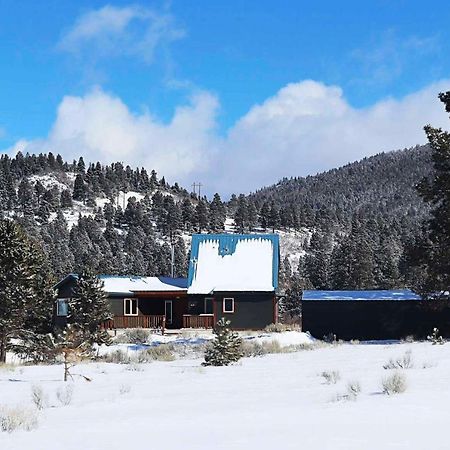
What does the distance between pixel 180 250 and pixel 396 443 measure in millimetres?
99094

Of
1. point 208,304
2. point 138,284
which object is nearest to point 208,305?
point 208,304

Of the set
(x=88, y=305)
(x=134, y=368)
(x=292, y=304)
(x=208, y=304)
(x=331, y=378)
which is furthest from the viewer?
(x=292, y=304)

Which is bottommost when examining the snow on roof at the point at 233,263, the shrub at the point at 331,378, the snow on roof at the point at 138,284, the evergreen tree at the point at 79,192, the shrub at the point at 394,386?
the shrub at the point at 331,378

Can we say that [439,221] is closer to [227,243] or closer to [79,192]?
[227,243]

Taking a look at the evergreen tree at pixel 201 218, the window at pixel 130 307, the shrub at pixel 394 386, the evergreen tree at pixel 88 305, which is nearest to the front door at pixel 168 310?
the window at pixel 130 307

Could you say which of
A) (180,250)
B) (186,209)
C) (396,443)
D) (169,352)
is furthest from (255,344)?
(186,209)

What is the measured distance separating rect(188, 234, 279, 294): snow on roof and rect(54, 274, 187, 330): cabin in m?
1.87

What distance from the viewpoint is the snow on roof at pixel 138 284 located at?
145 feet

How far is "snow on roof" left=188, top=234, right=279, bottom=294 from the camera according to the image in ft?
142

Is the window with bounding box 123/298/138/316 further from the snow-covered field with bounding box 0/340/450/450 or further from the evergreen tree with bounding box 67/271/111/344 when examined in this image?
the snow-covered field with bounding box 0/340/450/450

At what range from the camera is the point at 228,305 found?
42812mm

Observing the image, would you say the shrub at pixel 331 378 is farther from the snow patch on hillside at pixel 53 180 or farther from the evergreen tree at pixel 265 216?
the snow patch on hillside at pixel 53 180

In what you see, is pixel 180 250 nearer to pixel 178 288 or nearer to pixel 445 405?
pixel 178 288

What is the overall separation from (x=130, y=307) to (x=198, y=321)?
5.35 metres
